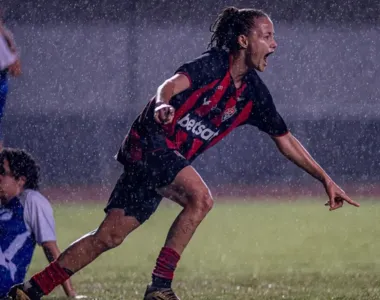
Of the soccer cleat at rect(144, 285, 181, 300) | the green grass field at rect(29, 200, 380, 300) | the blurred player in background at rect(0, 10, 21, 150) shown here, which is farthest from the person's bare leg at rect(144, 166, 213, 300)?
the blurred player in background at rect(0, 10, 21, 150)

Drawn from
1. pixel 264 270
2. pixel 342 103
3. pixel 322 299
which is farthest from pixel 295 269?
pixel 342 103

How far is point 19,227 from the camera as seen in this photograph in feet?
19.1

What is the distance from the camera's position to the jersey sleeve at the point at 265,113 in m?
5.80

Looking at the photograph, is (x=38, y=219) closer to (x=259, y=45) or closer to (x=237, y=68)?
(x=237, y=68)

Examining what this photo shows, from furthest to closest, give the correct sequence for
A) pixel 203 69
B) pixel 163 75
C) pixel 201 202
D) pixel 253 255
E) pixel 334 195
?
1. pixel 163 75
2. pixel 253 255
3. pixel 334 195
4. pixel 203 69
5. pixel 201 202

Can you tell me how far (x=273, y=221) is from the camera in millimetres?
12508

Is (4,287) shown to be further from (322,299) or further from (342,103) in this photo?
(342,103)

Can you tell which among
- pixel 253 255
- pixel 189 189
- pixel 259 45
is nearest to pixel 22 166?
pixel 189 189

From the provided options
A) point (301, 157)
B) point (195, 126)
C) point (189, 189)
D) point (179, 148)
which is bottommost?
point (189, 189)

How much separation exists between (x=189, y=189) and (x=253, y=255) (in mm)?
4169

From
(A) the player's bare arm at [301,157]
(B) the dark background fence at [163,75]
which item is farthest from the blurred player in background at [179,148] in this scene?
(B) the dark background fence at [163,75]

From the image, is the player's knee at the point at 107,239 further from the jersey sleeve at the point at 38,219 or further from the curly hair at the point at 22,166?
the curly hair at the point at 22,166

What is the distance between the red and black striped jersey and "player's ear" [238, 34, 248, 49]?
0.32 ft

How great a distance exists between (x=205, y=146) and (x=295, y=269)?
8.93 ft
